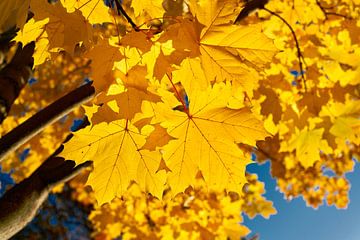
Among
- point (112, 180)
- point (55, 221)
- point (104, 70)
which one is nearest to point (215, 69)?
point (104, 70)

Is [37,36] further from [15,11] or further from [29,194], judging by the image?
[29,194]

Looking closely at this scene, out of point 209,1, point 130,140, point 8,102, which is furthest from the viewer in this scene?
point 8,102

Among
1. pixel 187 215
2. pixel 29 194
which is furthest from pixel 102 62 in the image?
pixel 187 215

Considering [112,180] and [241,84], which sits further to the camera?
[112,180]

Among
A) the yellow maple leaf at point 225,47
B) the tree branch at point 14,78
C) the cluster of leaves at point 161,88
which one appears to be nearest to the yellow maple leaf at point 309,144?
the cluster of leaves at point 161,88

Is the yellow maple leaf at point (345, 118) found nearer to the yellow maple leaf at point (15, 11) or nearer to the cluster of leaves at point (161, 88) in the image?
the cluster of leaves at point (161, 88)

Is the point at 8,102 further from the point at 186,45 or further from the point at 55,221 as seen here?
the point at 55,221

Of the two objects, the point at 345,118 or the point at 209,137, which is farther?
the point at 345,118
